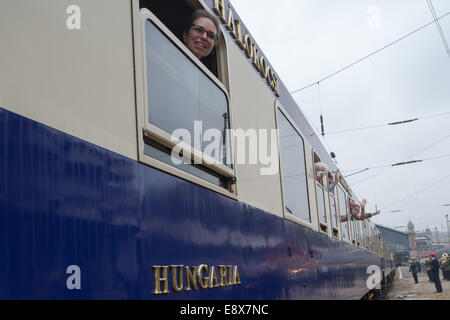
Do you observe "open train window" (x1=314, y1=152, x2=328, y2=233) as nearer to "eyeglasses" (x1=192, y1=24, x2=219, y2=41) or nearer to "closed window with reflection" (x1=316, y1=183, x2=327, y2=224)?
"closed window with reflection" (x1=316, y1=183, x2=327, y2=224)

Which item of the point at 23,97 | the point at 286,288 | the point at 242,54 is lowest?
the point at 286,288

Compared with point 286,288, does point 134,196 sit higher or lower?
higher

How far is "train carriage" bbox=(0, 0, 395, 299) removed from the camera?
57.4 inches

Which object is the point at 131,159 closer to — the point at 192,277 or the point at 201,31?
the point at 192,277

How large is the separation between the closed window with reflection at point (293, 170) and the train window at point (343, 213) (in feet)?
9.52

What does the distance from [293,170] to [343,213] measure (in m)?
3.88

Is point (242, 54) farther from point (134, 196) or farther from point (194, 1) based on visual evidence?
point (134, 196)

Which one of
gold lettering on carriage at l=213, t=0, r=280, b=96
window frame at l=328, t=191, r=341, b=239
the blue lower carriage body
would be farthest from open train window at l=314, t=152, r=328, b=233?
the blue lower carriage body

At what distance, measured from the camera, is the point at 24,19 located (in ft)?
4.98

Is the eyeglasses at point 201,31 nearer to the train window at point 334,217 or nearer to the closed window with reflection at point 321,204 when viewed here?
the closed window with reflection at point 321,204

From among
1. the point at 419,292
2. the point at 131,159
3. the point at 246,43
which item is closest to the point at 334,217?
the point at 246,43

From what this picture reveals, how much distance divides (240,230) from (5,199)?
1851 mm

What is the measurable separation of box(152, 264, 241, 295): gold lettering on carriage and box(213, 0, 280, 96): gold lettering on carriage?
57.1 inches

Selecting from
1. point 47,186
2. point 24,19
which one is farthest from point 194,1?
point 47,186
